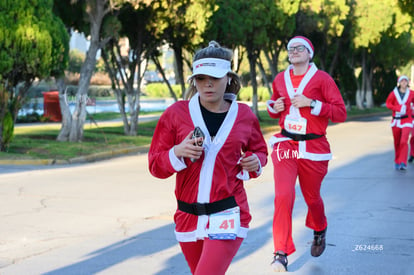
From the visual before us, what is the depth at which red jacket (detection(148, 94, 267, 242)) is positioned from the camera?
14.0ft

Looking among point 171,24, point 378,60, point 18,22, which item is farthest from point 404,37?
point 18,22

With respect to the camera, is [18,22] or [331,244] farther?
[18,22]

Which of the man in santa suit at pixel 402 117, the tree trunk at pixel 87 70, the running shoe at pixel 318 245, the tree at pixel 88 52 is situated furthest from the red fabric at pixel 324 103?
the tree trunk at pixel 87 70

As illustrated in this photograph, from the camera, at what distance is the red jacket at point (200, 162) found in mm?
4266

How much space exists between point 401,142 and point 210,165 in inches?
431

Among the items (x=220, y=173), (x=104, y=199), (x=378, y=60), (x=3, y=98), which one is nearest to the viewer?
(x=220, y=173)

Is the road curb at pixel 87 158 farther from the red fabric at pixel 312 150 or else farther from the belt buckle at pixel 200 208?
the belt buckle at pixel 200 208

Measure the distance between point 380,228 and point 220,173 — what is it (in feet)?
15.9

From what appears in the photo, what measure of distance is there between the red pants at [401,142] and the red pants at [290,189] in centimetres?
788

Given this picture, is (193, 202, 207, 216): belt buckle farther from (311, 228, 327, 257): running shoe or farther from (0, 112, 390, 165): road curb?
(0, 112, 390, 165): road curb

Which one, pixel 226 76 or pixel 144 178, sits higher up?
pixel 226 76

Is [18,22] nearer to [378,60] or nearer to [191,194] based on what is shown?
[191,194]

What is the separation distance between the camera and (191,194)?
170 inches

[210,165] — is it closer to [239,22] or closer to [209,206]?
[209,206]
